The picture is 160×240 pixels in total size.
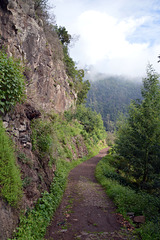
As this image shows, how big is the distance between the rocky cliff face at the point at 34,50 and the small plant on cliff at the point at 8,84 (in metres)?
1.24

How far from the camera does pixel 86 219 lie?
558cm

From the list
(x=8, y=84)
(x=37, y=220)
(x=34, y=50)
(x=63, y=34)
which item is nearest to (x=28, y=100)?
(x=8, y=84)

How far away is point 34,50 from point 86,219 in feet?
36.7

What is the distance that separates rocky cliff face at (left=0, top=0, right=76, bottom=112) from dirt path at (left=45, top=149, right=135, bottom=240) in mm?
4366

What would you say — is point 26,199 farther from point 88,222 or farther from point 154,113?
point 154,113

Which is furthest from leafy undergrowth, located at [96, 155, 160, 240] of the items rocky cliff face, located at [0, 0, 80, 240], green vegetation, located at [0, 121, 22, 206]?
green vegetation, located at [0, 121, 22, 206]

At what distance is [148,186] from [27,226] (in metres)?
8.33

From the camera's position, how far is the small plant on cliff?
15.2ft

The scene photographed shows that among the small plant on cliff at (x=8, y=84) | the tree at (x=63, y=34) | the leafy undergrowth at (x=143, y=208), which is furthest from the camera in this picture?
the tree at (x=63, y=34)

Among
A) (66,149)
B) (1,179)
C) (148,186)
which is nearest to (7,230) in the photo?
(1,179)

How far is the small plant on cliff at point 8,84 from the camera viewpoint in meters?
4.62

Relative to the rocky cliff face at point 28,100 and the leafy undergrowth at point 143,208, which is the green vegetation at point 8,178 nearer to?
the rocky cliff face at point 28,100

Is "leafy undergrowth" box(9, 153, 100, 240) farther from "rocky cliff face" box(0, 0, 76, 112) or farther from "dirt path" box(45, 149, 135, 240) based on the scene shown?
"rocky cliff face" box(0, 0, 76, 112)

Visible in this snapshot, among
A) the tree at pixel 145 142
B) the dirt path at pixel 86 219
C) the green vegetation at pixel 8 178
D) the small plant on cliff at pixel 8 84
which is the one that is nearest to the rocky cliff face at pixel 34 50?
the small plant on cliff at pixel 8 84
